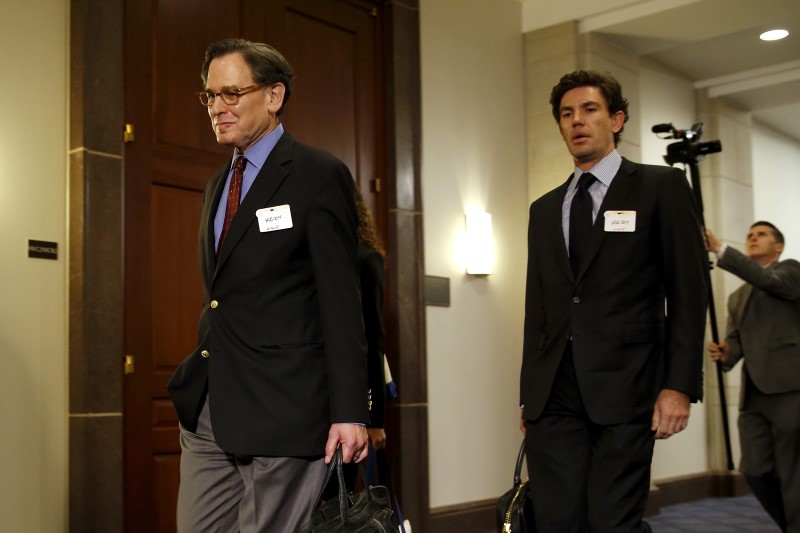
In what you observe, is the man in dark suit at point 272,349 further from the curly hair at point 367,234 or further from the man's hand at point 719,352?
the man's hand at point 719,352

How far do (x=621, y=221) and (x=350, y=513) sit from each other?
131cm

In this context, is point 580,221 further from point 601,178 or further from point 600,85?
point 600,85

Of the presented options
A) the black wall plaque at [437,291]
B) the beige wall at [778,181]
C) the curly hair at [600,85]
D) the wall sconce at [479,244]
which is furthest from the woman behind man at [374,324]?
the beige wall at [778,181]

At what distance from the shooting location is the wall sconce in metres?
6.25

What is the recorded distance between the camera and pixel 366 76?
585 centimetres

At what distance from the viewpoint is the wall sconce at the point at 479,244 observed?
20.5 feet

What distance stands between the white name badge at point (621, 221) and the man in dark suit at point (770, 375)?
2.66m

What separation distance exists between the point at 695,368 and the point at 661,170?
61cm

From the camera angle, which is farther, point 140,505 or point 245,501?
point 140,505

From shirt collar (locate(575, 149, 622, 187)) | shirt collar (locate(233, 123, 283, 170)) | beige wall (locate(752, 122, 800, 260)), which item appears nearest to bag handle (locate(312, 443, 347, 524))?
shirt collar (locate(233, 123, 283, 170))

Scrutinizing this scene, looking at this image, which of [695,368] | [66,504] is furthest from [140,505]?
[695,368]

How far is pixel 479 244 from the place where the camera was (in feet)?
20.6

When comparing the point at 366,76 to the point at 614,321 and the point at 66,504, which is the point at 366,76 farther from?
the point at 614,321

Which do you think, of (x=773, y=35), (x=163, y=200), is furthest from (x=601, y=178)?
(x=773, y=35)
